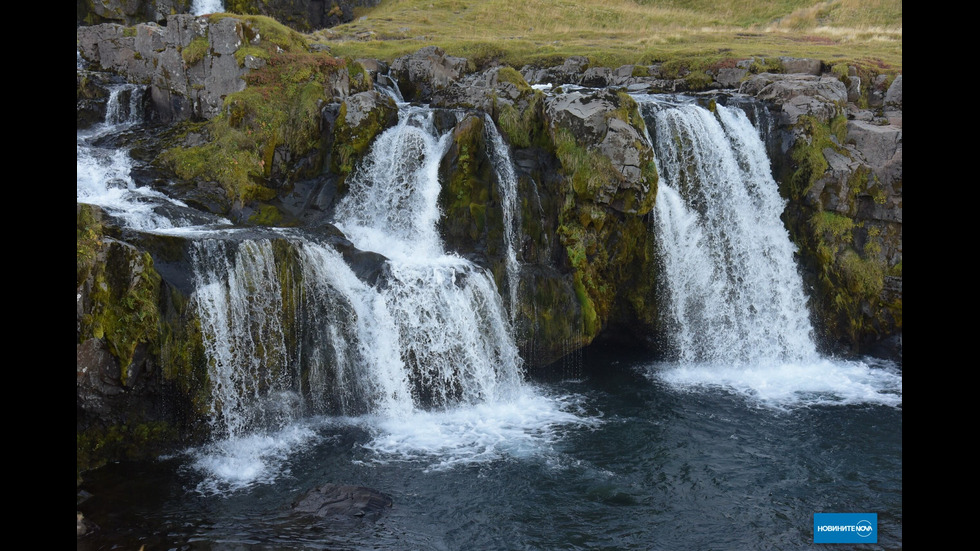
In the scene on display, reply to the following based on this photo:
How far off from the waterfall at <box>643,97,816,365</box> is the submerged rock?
35.1ft

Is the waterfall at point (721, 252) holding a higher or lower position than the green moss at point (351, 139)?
lower

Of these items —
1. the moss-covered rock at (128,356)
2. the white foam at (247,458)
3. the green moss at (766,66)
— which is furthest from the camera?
the green moss at (766,66)

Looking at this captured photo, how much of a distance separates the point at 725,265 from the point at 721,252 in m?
0.40

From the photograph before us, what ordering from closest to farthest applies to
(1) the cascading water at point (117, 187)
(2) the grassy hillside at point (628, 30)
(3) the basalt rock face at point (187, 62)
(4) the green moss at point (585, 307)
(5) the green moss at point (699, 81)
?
(1) the cascading water at point (117, 187) < (4) the green moss at point (585, 307) < (3) the basalt rock face at point (187, 62) < (5) the green moss at point (699, 81) < (2) the grassy hillside at point (628, 30)

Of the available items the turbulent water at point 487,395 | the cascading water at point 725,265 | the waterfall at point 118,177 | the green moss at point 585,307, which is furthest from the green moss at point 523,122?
the waterfall at point 118,177

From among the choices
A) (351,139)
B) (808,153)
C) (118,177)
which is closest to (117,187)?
(118,177)

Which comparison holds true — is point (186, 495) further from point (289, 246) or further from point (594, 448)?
point (594, 448)

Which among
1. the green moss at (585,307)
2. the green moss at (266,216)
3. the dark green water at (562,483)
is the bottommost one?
the dark green water at (562,483)

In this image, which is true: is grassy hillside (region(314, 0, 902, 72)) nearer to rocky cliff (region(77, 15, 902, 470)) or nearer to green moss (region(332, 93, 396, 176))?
rocky cliff (region(77, 15, 902, 470))

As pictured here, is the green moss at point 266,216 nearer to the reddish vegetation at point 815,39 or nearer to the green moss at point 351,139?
the green moss at point 351,139

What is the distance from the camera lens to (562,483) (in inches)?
484

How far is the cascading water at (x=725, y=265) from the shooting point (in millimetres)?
18625

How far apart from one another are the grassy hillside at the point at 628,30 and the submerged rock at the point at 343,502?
20.7m

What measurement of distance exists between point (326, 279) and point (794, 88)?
16.1 m
